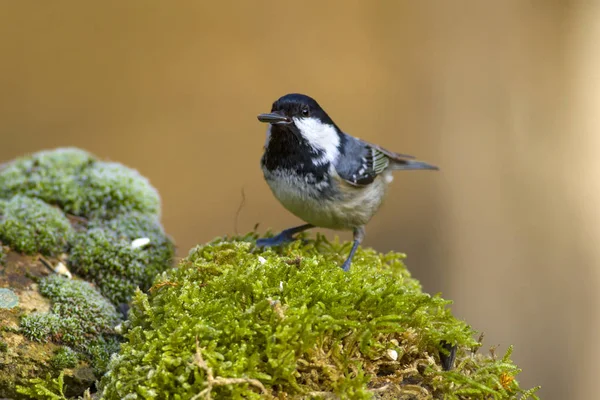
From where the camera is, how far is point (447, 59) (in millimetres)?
8062

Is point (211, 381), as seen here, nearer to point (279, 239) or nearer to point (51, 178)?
point (279, 239)

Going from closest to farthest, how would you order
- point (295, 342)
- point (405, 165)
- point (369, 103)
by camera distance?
point (295, 342) → point (405, 165) → point (369, 103)

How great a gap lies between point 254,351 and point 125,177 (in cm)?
222

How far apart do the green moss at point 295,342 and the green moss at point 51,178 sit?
4.77 feet

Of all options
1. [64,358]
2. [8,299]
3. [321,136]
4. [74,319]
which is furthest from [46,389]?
[321,136]

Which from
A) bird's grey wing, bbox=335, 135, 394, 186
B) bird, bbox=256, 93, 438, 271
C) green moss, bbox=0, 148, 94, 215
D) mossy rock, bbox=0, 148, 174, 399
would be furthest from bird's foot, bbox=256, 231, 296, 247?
green moss, bbox=0, 148, 94, 215

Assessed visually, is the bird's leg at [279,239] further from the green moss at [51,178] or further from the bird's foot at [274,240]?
the green moss at [51,178]

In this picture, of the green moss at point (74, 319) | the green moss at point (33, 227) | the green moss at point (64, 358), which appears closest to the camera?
the green moss at point (64, 358)

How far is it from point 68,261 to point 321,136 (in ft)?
5.43

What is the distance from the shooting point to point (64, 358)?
8.46ft

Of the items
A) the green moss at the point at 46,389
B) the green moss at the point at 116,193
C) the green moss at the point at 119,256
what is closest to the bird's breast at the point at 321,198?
the green moss at the point at 119,256

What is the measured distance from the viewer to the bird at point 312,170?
130 inches

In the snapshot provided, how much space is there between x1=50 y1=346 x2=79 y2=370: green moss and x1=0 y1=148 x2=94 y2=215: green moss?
132 centimetres

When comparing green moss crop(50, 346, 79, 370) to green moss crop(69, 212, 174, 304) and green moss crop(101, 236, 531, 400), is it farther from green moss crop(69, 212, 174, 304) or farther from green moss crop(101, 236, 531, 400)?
green moss crop(69, 212, 174, 304)
